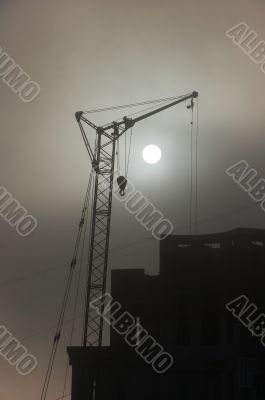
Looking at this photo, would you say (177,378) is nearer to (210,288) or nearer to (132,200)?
(210,288)

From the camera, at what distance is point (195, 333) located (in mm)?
28594

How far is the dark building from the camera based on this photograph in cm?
2755

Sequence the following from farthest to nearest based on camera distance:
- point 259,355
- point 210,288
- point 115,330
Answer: point 115,330
point 210,288
point 259,355

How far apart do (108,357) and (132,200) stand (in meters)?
12.5

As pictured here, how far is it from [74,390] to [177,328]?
6628mm

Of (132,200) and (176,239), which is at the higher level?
(132,200)

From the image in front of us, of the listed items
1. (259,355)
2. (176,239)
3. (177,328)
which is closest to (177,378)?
(177,328)

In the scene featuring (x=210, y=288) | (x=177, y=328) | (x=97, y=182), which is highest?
(x=97, y=182)

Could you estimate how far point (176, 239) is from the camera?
30.5m

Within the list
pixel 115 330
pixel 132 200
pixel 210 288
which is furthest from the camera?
pixel 132 200

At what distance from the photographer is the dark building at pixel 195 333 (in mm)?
27547

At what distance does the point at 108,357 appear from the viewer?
96.1 ft

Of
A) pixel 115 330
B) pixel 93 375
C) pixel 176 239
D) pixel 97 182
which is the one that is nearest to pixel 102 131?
pixel 97 182

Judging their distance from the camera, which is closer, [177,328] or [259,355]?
[259,355]
